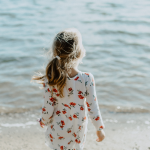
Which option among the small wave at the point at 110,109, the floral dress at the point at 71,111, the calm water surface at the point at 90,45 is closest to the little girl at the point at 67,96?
the floral dress at the point at 71,111

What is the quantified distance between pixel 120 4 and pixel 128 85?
817cm

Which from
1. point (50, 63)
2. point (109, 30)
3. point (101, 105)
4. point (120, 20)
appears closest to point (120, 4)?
point (120, 20)

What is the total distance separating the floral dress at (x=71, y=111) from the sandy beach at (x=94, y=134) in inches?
32.7

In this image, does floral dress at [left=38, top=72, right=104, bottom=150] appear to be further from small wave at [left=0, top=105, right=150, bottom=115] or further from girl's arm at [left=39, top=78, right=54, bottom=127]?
small wave at [left=0, top=105, right=150, bottom=115]

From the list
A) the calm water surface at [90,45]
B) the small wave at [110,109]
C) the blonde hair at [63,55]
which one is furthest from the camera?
the calm water surface at [90,45]

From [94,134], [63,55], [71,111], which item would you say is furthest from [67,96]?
[94,134]

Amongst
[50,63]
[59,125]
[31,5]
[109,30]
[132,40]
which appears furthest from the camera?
[31,5]

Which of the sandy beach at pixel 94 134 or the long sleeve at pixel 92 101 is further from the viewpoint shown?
the sandy beach at pixel 94 134

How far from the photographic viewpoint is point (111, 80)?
4609 mm

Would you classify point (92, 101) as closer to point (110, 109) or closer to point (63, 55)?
point (63, 55)

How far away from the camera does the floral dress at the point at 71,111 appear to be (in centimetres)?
174

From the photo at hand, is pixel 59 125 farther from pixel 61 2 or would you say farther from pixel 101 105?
pixel 61 2

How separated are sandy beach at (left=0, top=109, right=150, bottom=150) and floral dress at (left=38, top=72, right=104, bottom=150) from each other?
830 mm

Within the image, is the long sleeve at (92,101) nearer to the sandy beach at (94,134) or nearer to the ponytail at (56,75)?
the ponytail at (56,75)
